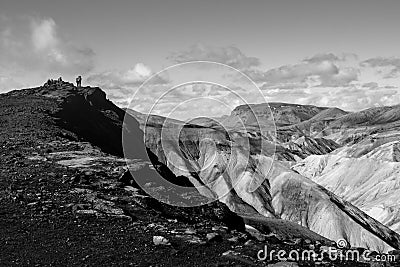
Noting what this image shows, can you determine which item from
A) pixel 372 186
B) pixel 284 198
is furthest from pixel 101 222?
pixel 372 186

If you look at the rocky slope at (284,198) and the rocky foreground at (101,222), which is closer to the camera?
the rocky foreground at (101,222)

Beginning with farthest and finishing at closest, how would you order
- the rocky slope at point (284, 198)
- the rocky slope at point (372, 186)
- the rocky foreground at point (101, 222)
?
the rocky slope at point (372, 186) < the rocky slope at point (284, 198) < the rocky foreground at point (101, 222)

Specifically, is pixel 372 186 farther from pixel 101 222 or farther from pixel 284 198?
pixel 101 222

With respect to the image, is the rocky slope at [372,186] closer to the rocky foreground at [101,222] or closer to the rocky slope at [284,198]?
the rocky slope at [284,198]

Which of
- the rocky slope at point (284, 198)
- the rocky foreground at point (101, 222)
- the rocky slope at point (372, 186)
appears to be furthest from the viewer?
the rocky slope at point (372, 186)

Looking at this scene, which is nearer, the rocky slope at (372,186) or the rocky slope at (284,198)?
the rocky slope at (284,198)

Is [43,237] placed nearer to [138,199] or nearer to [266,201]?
[138,199]

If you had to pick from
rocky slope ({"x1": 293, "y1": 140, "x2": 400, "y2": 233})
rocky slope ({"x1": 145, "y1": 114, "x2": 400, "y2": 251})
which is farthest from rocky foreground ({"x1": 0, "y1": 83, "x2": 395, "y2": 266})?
rocky slope ({"x1": 293, "y1": 140, "x2": 400, "y2": 233})

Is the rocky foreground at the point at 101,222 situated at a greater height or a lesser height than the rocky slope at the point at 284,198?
greater

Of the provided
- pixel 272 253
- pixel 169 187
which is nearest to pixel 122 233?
pixel 272 253

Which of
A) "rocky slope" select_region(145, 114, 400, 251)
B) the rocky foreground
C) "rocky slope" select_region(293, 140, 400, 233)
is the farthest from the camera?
"rocky slope" select_region(293, 140, 400, 233)

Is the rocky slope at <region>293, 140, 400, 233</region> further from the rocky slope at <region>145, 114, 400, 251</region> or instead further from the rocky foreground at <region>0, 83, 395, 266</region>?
the rocky foreground at <region>0, 83, 395, 266</region>

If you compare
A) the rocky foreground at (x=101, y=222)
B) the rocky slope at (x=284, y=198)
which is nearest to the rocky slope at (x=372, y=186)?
the rocky slope at (x=284, y=198)

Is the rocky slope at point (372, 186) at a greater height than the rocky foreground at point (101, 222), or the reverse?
the rocky foreground at point (101, 222)
